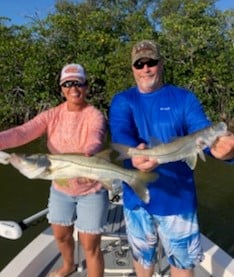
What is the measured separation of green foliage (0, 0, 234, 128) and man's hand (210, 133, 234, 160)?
16.3 meters

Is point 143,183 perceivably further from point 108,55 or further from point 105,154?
point 108,55

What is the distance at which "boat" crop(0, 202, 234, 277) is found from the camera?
141 inches

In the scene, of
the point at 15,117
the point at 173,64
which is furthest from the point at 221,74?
the point at 15,117

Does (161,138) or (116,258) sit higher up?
(161,138)

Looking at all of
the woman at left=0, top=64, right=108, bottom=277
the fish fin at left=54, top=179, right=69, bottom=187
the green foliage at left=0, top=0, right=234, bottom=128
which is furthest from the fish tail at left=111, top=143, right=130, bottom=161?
the green foliage at left=0, top=0, right=234, bottom=128

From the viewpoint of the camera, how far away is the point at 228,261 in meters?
3.67

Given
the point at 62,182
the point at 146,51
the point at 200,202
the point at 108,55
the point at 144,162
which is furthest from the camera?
the point at 108,55

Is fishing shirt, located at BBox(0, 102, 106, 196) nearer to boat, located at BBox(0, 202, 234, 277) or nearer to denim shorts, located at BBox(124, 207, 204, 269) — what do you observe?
denim shorts, located at BBox(124, 207, 204, 269)

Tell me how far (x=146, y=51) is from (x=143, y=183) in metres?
0.76

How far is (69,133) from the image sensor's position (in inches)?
117

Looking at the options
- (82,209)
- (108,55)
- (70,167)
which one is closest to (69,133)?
(70,167)

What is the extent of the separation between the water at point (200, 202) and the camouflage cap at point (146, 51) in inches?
183

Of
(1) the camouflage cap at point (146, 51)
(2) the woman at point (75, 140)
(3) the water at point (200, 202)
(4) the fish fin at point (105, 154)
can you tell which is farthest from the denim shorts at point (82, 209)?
A: (3) the water at point (200, 202)

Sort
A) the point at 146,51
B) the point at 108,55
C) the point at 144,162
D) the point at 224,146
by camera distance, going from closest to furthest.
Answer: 1. the point at 224,146
2. the point at 144,162
3. the point at 146,51
4. the point at 108,55
